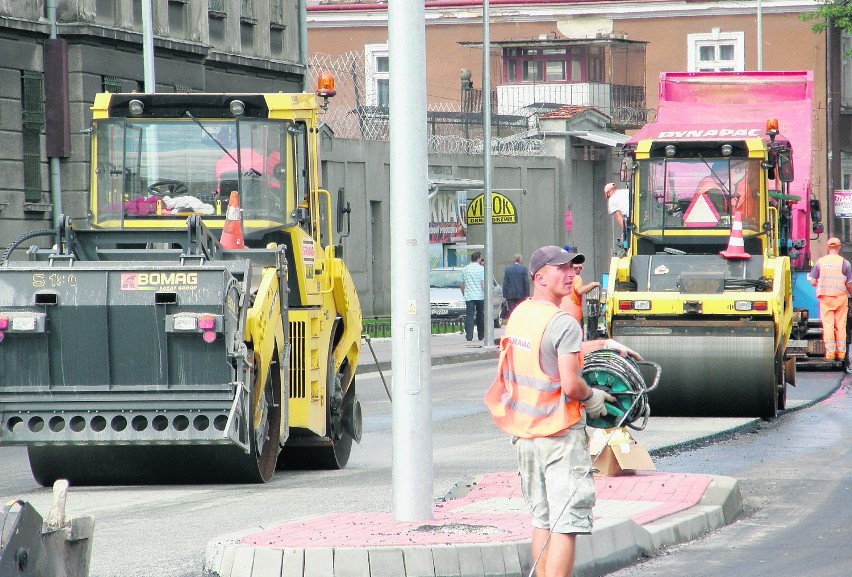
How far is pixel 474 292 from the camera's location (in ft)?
99.3

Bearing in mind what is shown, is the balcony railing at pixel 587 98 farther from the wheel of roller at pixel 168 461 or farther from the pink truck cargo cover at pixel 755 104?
the wheel of roller at pixel 168 461

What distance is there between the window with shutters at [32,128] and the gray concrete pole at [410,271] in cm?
1860

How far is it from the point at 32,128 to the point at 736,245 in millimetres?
13773

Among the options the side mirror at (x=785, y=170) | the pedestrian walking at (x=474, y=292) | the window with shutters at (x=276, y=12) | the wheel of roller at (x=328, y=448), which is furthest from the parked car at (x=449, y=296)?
the wheel of roller at (x=328, y=448)

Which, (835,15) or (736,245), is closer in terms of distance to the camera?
(736,245)

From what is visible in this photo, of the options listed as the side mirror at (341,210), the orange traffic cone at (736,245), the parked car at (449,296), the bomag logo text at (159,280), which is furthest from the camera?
the parked car at (449,296)

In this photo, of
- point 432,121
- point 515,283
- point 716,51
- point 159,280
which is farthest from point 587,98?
point 159,280

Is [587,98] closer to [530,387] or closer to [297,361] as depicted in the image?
[297,361]

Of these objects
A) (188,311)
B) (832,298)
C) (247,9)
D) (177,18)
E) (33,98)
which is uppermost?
(247,9)

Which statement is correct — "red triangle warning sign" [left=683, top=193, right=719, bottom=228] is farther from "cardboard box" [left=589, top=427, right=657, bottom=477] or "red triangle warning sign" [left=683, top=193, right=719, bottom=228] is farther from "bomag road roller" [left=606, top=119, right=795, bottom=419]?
"cardboard box" [left=589, top=427, right=657, bottom=477]

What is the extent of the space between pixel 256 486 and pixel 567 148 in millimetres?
36221

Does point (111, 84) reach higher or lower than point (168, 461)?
higher

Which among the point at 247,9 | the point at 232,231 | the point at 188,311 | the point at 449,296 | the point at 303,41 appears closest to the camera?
the point at 188,311

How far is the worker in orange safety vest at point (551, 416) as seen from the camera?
6980 mm
